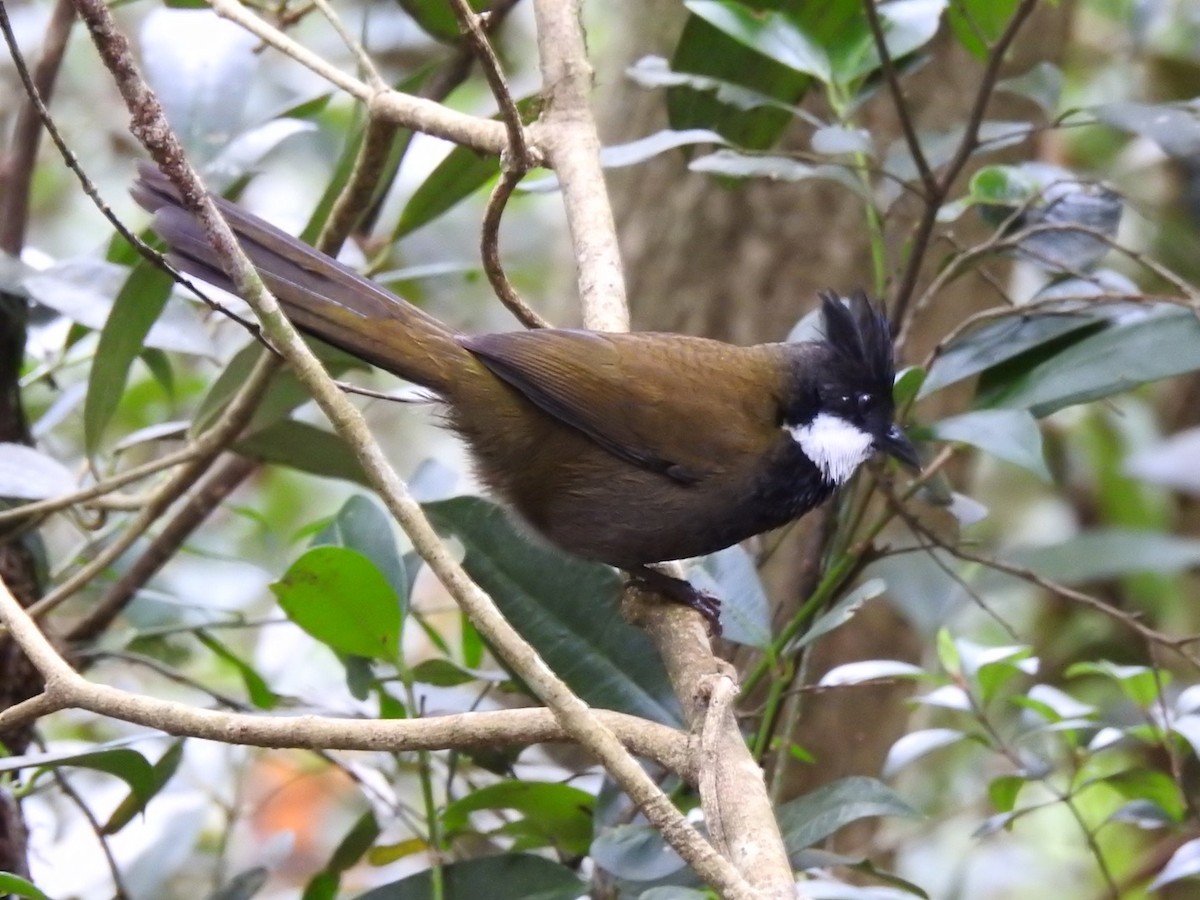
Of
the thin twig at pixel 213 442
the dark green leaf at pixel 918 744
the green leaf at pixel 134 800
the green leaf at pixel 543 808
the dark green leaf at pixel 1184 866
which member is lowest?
the dark green leaf at pixel 1184 866

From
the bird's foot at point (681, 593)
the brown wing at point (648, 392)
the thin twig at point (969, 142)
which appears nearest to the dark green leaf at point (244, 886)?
the bird's foot at point (681, 593)

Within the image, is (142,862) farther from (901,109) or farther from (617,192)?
(617,192)

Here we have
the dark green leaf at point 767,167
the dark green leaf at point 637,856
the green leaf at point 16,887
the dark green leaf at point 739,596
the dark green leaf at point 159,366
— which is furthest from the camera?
the dark green leaf at point 159,366

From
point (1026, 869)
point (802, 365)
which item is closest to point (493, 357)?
point (802, 365)

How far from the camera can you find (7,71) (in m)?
4.32

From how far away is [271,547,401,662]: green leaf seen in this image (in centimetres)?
176

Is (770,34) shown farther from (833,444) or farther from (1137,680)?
(1137,680)

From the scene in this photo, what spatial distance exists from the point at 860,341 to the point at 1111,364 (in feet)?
1.56

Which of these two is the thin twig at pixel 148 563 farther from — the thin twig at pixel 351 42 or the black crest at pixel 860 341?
the black crest at pixel 860 341

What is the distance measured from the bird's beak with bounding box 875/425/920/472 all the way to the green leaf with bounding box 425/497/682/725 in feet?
1.71

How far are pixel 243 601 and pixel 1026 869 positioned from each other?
2.45 metres

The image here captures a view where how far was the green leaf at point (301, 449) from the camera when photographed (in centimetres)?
233

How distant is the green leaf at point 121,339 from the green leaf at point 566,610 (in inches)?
22.4

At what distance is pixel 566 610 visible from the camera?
1979mm
